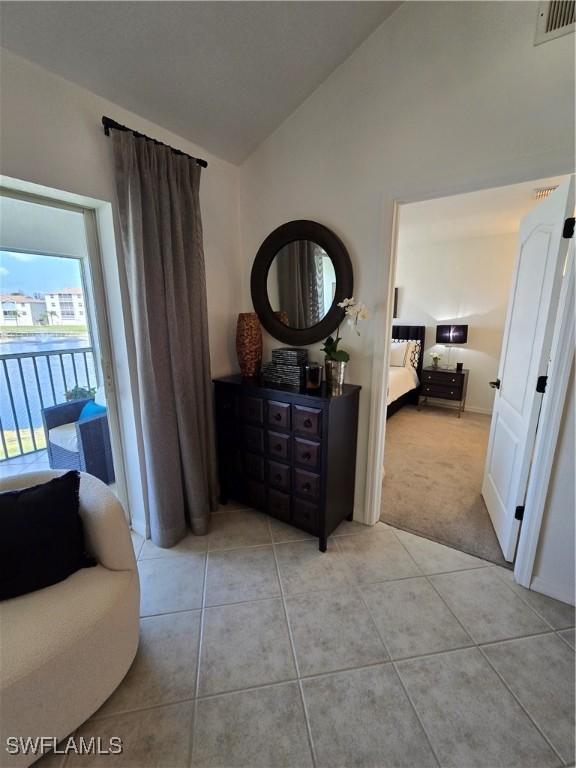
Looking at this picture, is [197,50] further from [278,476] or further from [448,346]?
[448,346]

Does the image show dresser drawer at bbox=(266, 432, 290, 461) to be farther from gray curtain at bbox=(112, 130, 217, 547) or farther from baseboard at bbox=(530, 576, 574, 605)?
baseboard at bbox=(530, 576, 574, 605)

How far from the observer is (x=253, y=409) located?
211cm

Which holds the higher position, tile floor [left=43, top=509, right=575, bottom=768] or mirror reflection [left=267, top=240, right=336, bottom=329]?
mirror reflection [left=267, top=240, right=336, bottom=329]

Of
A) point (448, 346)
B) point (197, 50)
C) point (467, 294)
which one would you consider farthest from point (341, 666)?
point (467, 294)

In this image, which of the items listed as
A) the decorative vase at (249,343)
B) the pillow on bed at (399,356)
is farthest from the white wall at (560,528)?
the pillow on bed at (399,356)

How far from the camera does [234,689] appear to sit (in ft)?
4.14

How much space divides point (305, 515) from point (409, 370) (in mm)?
3269

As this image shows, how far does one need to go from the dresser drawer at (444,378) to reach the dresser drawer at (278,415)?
11.4ft

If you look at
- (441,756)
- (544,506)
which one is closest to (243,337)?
(544,506)

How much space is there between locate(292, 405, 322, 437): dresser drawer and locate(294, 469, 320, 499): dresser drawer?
26cm

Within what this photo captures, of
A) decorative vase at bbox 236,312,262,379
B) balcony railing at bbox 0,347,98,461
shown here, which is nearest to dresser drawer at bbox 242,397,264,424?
decorative vase at bbox 236,312,262,379

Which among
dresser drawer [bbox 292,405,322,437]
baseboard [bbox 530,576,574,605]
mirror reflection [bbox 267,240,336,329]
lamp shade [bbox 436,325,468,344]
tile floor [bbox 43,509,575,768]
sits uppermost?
mirror reflection [bbox 267,240,336,329]

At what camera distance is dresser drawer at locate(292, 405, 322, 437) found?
184 centimetres

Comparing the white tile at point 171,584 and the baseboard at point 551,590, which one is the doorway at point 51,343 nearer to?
the white tile at point 171,584
